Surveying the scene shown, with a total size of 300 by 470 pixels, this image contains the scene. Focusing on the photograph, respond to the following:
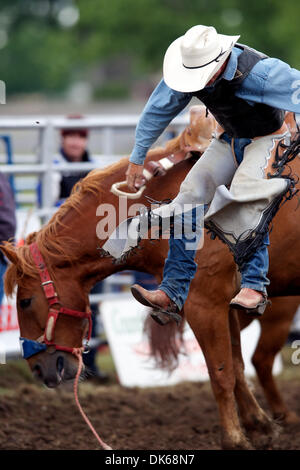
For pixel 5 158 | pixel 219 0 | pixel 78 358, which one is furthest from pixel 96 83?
Result: pixel 78 358

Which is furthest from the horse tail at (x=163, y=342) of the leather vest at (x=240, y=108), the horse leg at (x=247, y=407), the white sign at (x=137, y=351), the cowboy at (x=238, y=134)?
the leather vest at (x=240, y=108)

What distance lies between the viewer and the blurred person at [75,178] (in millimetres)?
7102

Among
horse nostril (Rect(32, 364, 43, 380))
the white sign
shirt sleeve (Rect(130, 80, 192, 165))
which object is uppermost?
shirt sleeve (Rect(130, 80, 192, 165))

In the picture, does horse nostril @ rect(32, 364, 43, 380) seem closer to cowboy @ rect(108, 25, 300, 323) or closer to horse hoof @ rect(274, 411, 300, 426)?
cowboy @ rect(108, 25, 300, 323)

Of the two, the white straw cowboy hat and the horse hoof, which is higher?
the white straw cowboy hat

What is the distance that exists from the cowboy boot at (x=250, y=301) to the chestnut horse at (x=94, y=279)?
84cm

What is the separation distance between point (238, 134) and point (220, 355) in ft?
4.70

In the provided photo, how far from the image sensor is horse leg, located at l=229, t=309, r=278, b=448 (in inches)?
203

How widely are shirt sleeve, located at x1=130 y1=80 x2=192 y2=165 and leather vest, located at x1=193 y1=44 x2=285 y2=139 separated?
16cm

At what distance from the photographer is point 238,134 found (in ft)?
12.6

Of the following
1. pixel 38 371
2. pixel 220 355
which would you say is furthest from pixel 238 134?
pixel 38 371

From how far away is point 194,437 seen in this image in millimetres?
5375

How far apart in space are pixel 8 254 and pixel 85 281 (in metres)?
0.50

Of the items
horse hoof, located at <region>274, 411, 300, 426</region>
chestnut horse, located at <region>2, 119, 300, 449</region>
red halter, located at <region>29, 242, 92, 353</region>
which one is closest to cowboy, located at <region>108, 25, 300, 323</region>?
chestnut horse, located at <region>2, 119, 300, 449</region>
